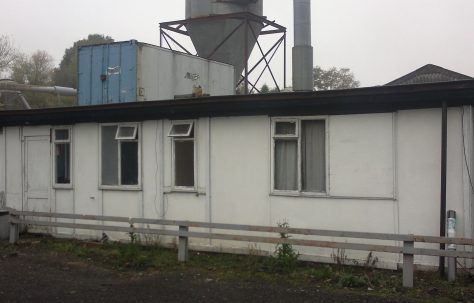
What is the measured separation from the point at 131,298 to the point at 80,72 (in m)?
9.89

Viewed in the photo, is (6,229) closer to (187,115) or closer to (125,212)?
(125,212)

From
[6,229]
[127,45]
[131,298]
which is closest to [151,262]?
[131,298]

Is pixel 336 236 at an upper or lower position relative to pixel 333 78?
lower

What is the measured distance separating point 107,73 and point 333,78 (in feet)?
152

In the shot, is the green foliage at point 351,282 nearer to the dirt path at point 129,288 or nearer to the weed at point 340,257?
the dirt path at point 129,288

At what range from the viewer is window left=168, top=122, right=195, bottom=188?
10.5 metres

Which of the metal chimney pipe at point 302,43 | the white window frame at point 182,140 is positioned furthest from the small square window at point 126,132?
the metal chimney pipe at point 302,43

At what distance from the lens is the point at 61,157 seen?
12219 millimetres

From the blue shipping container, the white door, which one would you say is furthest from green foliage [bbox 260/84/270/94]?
the white door

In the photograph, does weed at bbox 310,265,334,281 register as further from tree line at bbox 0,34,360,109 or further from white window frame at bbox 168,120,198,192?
tree line at bbox 0,34,360,109

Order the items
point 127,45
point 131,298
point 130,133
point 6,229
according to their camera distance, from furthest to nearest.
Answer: point 127,45, point 6,229, point 130,133, point 131,298

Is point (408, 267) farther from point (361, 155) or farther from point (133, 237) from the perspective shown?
point (133, 237)

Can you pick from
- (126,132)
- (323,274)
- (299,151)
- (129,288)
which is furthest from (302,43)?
(129,288)

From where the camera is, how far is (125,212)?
1116cm
